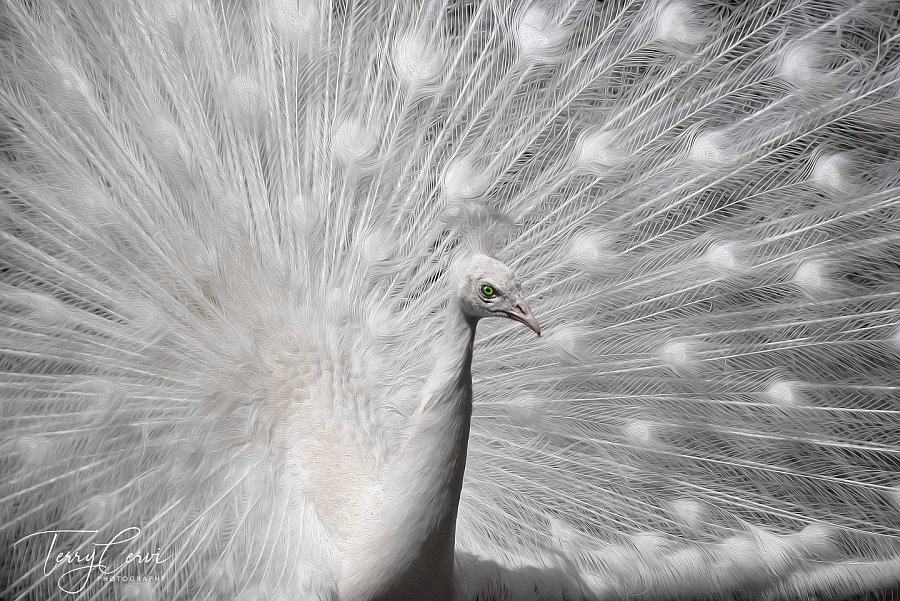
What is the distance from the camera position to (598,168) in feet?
6.55

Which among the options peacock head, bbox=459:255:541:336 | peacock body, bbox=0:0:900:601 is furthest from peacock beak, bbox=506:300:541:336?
peacock body, bbox=0:0:900:601

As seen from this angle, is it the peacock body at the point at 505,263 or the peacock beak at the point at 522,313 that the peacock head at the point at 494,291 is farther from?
the peacock body at the point at 505,263

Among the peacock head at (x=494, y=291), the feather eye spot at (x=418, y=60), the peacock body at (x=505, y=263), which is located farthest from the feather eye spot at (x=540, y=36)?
the peacock head at (x=494, y=291)

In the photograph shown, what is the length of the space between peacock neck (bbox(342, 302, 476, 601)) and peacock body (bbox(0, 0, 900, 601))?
0.73ft

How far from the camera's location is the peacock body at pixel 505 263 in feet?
6.20

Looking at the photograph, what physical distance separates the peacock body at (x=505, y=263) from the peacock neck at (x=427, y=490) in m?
0.22

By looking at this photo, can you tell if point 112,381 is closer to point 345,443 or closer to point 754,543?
point 345,443

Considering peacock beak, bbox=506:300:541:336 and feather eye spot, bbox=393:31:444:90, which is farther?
feather eye spot, bbox=393:31:444:90

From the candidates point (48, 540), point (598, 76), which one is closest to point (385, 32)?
point (598, 76)

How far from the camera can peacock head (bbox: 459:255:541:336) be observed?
1.45 meters

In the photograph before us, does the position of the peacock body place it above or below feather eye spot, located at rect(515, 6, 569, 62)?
below

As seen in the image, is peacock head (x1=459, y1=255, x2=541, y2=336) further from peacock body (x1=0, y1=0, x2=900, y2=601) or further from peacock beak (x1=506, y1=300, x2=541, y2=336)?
peacock body (x1=0, y1=0, x2=900, y2=601)

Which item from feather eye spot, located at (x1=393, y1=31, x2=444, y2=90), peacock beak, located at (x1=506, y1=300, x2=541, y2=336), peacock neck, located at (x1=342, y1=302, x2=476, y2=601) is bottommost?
peacock neck, located at (x1=342, y1=302, x2=476, y2=601)

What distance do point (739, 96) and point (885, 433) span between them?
85 cm
